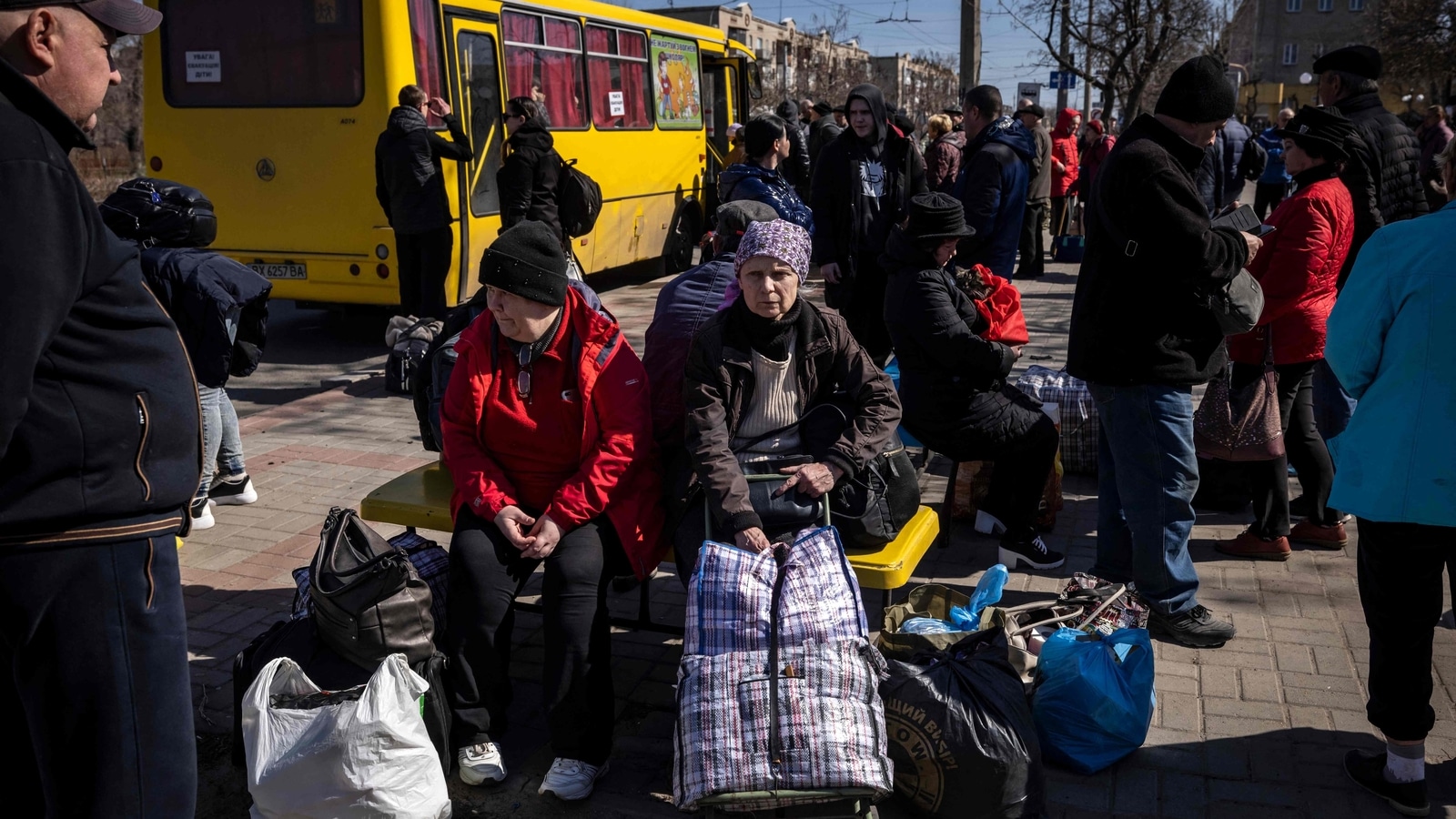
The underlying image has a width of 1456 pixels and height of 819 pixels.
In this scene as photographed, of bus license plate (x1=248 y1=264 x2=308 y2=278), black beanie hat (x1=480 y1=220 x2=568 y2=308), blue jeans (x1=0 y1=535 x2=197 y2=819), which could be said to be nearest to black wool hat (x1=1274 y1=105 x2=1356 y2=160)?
black beanie hat (x1=480 y1=220 x2=568 y2=308)

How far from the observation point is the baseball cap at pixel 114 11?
2.00 meters

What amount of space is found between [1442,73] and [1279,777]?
44.4 m

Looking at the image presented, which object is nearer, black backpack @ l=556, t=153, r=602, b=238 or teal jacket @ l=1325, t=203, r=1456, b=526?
teal jacket @ l=1325, t=203, r=1456, b=526

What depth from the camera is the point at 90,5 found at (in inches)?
81.3

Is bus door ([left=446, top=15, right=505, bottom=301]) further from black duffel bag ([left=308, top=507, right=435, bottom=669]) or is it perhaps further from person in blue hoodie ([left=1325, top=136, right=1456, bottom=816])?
person in blue hoodie ([left=1325, top=136, right=1456, bottom=816])

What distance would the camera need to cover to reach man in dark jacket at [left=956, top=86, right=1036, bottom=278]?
7.31m

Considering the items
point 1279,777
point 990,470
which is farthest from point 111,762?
point 990,470

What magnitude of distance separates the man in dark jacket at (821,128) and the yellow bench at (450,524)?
25.8 feet

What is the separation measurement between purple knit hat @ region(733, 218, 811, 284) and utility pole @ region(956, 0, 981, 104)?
11.0m

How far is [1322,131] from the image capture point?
4.93 meters

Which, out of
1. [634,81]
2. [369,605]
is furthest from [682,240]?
[369,605]

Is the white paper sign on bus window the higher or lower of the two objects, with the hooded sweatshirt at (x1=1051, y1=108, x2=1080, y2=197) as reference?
higher

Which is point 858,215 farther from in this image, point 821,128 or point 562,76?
point 821,128

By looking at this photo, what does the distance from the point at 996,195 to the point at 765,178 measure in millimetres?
2277
